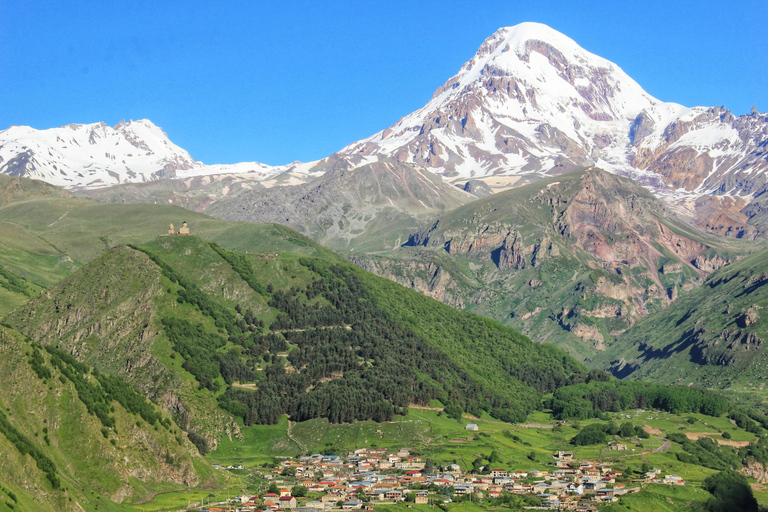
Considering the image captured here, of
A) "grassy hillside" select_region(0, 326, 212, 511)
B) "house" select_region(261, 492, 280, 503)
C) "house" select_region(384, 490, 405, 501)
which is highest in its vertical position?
"grassy hillside" select_region(0, 326, 212, 511)

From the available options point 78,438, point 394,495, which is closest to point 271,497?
point 394,495

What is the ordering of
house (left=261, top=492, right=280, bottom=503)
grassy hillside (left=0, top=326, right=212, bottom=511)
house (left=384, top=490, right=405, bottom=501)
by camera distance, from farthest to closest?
1. house (left=384, top=490, right=405, bottom=501)
2. house (left=261, top=492, right=280, bottom=503)
3. grassy hillside (left=0, top=326, right=212, bottom=511)

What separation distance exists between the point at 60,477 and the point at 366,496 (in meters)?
60.6

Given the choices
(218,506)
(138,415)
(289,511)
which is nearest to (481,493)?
(289,511)

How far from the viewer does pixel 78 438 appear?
170 meters

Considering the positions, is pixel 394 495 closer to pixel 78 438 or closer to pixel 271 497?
pixel 271 497

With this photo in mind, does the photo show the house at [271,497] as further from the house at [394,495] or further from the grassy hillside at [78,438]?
the house at [394,495]

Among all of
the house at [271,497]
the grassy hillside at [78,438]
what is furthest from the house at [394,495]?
the grassy hillside at [78,438]

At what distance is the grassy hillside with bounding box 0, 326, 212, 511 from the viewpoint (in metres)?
147

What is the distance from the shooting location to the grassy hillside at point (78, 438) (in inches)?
5782

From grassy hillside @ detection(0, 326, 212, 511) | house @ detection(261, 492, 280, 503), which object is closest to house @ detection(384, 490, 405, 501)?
house @ detection(261, 492, 280, 503)

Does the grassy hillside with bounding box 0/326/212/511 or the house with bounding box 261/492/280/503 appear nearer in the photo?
the grassy hillside with bounding box 0/326/212/511

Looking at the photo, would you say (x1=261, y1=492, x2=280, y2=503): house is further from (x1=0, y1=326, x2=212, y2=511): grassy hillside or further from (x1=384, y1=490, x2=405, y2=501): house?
(x1=384, y1=490, x2=405, y2=501): house

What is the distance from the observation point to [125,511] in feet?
526
